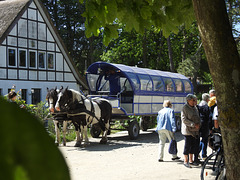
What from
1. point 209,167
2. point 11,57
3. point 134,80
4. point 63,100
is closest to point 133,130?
point 134,80

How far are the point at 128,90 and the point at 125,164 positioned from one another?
6.25m

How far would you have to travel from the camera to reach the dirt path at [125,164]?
7.60m

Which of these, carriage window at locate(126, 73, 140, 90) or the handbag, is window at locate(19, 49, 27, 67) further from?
the handbag

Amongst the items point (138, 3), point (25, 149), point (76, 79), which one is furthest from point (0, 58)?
point (25, 149)

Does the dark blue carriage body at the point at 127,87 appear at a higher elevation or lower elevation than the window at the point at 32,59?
lower

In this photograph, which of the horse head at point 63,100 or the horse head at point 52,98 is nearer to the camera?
the horse head at point 63,100

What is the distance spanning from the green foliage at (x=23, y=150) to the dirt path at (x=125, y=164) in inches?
251

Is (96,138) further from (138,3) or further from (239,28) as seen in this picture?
(239,28)

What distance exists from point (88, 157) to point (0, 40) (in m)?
13.1

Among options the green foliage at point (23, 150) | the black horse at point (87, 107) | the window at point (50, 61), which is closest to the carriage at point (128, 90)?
the black horse at point (87, 107)

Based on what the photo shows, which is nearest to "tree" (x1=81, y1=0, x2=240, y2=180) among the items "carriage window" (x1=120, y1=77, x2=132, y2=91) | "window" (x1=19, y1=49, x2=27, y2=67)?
"carriage window" (x1=120, y1=77, x2=132, y2=91)

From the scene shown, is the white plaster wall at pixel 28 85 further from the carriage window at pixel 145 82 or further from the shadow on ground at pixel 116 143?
the carriage window at pixel 145 82

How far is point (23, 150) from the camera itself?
0.15m

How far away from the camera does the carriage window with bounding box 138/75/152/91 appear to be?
1488 centimetres
